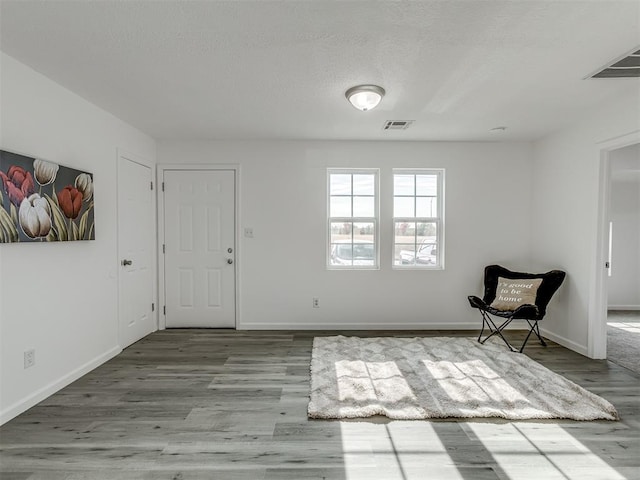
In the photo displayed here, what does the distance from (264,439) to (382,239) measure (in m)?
2.90

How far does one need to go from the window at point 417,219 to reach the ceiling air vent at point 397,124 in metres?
0.76

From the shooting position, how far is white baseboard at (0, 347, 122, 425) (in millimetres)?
2252

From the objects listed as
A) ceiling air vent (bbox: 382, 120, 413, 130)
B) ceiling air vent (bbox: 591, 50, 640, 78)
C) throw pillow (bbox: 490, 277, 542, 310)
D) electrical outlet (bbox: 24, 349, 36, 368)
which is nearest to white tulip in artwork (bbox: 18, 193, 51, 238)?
electrical outlet (bbox: 24, 349, 36, 368)

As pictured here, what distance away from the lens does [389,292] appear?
438 centimetres

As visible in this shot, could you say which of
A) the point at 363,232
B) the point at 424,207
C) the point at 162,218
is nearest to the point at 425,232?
the point at 424,207

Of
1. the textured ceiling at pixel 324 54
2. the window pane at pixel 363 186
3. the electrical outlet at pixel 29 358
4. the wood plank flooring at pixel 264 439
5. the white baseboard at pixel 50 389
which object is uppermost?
the textured ceiling at pixel 324 54

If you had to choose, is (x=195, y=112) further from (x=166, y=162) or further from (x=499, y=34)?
(x=499, y=34)

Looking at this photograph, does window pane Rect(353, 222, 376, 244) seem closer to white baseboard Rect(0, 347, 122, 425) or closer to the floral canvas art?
the floral canvas art

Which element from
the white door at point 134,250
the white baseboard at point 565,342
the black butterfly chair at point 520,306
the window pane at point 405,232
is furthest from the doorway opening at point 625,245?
the white door at point 134,250

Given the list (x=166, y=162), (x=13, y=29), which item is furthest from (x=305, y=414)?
(x=166, y=162)

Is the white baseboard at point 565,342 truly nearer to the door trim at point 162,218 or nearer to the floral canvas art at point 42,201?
the door trim at point 162,218

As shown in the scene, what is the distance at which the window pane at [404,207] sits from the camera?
4445mm

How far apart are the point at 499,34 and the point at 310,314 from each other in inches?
136

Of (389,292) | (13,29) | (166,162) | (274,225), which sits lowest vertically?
(389,292)
